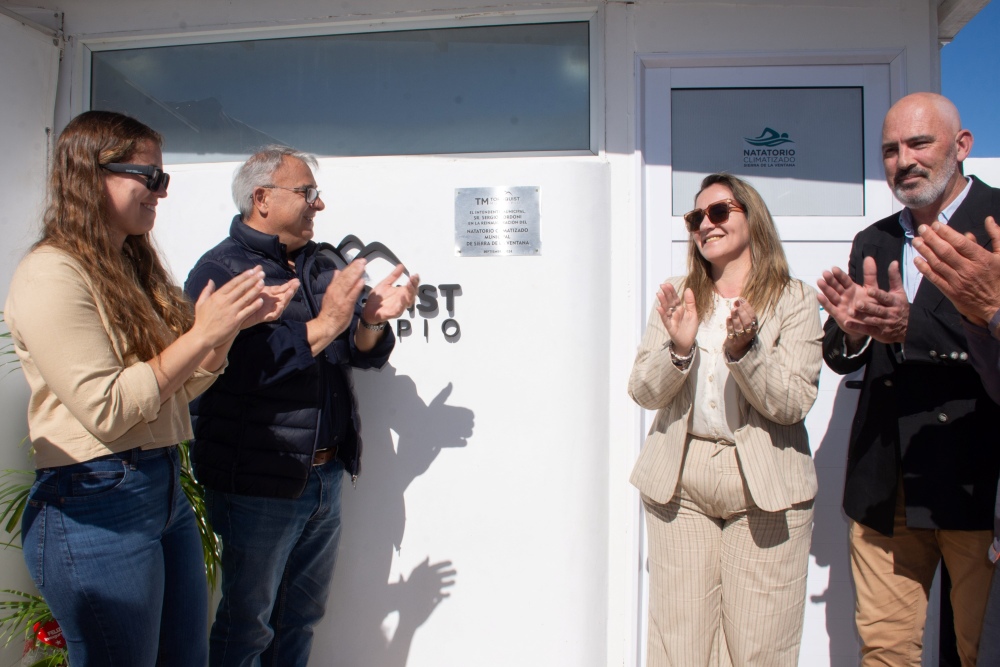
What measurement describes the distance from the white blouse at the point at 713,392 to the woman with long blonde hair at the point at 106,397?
144 cm

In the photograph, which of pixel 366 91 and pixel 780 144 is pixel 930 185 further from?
pixel 366 91

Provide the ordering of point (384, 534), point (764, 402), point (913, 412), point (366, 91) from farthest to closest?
point (366, 91) → point (384, 534) → point (913, 412) → point (764, 402)

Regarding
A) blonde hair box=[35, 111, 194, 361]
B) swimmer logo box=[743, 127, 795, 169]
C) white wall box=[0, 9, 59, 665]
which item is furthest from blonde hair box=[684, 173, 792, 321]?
white wall box=[0, 9, 59, 665]

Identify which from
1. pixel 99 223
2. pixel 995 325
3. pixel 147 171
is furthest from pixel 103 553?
pixel 995 325

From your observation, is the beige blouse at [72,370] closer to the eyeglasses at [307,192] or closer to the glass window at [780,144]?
the eyeglasses at [307,192]

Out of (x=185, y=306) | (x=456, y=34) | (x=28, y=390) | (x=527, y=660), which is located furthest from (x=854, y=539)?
(x=28, y=390)

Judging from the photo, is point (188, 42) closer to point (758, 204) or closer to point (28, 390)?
point (28, 390)

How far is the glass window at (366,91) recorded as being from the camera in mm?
3299

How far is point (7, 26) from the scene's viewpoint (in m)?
3.28

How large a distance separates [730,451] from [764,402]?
225 mm

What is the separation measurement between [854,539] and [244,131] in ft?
10.6

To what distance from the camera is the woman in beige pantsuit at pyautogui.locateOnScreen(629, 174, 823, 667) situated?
2.29 metres

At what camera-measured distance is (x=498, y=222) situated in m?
3.16

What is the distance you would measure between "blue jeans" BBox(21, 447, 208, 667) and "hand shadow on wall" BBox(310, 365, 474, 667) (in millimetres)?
1336
